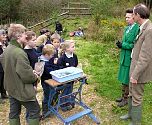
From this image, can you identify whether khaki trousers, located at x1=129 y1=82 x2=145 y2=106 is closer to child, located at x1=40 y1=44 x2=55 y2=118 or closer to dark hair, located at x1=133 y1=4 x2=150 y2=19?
dark hair, located at x1=133 y1=4 x2=150 y2=19

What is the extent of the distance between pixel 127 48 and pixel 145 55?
79 centimetres

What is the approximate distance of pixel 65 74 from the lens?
474 cm

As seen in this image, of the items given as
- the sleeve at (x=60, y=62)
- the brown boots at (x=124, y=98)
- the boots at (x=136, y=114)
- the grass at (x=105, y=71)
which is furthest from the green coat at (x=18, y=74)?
the brown boots at (x=124, y=98)

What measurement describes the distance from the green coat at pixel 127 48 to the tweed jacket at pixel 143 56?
48cm

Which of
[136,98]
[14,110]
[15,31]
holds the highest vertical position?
[15,31]

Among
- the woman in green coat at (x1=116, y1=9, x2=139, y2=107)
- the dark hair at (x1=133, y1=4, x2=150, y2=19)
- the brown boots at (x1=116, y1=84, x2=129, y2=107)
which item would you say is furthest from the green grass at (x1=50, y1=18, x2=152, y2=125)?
the dark hair at (x1=133, y1=4, x2=150, y2=19)

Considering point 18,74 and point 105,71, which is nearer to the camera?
point 18,74

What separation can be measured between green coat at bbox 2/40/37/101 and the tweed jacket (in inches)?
61.5

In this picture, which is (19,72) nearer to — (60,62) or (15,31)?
(15,31)

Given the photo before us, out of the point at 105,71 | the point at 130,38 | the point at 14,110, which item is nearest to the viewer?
the point at 14,110

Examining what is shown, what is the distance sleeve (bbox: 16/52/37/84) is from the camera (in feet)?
12.7

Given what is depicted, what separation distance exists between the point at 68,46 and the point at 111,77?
8.44 feet

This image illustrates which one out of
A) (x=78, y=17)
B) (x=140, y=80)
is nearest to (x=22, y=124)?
(x=140, y=80)

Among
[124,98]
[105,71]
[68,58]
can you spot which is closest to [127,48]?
[68,58]
